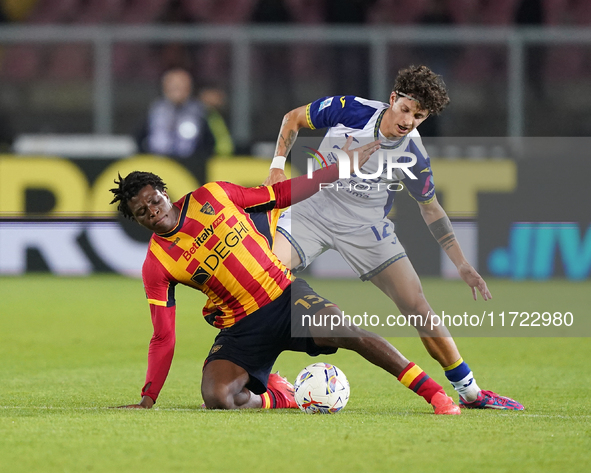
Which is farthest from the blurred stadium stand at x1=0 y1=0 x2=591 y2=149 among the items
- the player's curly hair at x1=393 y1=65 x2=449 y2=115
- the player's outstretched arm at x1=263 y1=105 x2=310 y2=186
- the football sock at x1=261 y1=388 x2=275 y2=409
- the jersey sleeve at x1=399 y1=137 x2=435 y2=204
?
the football sock at x1=261 y1=388 x2=275 y2=409

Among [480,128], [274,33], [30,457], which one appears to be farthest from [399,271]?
[480,128]

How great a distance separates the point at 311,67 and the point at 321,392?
7.72 metres

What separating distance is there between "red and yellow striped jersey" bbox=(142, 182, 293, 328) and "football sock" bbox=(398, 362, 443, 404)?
82 centimetres

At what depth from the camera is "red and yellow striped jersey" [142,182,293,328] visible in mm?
4984

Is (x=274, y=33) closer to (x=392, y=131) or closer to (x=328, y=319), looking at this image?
(x=392, y=131)

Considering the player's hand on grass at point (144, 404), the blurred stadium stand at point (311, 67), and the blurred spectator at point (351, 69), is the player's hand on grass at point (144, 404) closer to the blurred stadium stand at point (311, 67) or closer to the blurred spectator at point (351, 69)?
the blurred stadium stand at point (311, 67)

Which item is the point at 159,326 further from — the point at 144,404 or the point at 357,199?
the point at 357,199

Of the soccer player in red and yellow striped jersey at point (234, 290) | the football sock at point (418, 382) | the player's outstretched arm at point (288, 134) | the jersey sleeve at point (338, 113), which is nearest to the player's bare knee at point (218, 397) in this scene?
the soccer player in red and yellow striped jersey at point (234, 290)

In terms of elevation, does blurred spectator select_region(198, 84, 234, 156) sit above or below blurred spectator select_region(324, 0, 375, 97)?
below

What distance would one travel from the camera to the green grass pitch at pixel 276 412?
143 inches

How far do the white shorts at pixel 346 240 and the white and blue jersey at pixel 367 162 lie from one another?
85mm

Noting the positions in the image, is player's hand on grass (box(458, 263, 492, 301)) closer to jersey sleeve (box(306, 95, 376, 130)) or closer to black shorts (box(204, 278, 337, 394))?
black shorts (box(204, 278, 337, 394))

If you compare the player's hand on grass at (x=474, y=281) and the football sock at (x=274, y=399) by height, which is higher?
the player's hand on grass at (x=474, y=281)

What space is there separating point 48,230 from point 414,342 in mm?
5129
